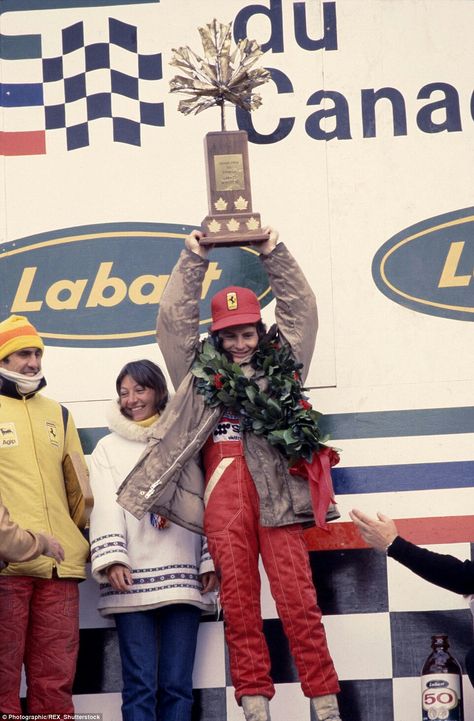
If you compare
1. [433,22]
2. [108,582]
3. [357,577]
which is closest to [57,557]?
[108,582]

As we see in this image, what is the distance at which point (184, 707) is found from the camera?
4.91 metres

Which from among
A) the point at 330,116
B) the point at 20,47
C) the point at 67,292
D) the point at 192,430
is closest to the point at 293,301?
the point at 192,430

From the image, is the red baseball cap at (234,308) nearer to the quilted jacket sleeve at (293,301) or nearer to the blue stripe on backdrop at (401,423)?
the quilted jacket sleeve at (293,301)

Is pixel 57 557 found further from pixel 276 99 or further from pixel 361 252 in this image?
pixel 276 99

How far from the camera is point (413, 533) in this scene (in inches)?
209

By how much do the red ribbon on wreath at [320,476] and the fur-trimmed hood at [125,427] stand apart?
629 mm

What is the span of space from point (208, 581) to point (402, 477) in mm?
892

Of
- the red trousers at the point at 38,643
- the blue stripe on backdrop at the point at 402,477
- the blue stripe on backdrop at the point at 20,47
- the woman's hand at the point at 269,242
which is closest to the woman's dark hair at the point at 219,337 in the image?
the woman's hand at the point at 269,242

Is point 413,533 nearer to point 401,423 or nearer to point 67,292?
point 401,423

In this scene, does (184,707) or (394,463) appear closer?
(184,707)

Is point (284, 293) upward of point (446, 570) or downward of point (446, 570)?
upward

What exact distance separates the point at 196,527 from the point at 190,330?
74cm

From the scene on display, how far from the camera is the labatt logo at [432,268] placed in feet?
17.8

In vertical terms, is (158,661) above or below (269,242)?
below
